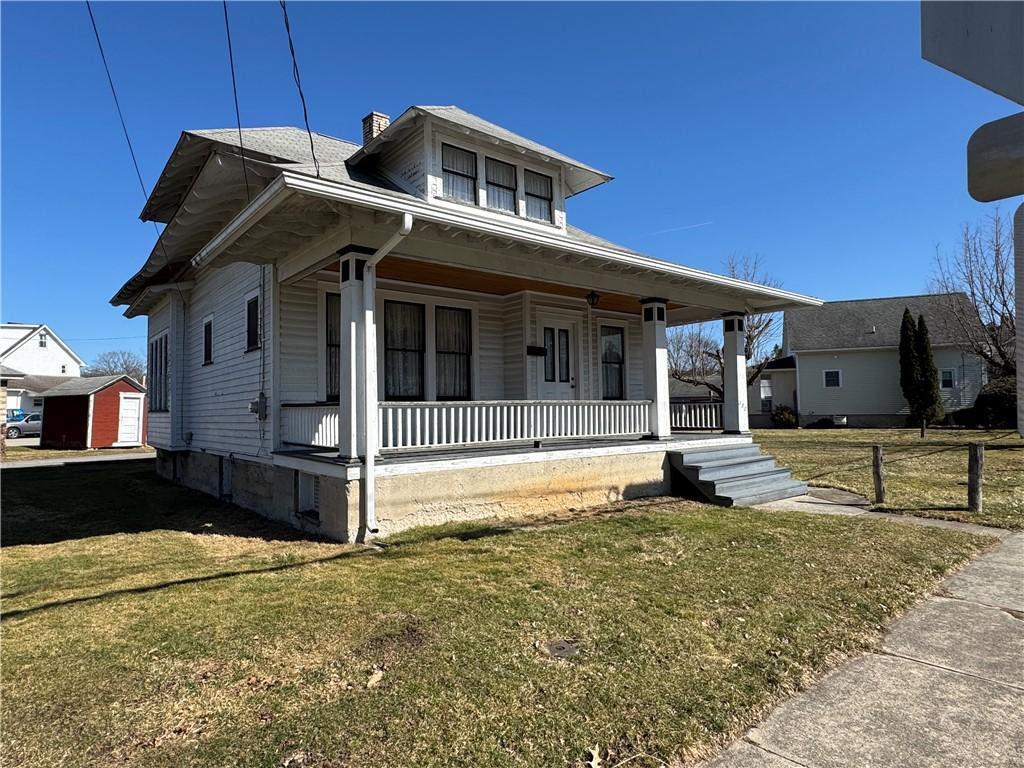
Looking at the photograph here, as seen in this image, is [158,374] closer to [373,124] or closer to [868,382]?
[373,124]

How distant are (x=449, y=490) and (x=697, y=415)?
7.63 meters

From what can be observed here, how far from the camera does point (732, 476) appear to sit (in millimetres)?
9656

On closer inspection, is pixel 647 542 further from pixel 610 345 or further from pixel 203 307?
pixel 203 307

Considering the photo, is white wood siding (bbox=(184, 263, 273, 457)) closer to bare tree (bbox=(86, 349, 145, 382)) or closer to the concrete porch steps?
the concrete porch steps

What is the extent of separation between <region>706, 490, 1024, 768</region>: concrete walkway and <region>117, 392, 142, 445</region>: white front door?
30242 millimetres

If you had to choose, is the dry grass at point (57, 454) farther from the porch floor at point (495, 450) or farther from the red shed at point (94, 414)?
the porch floor at point (495, 450)

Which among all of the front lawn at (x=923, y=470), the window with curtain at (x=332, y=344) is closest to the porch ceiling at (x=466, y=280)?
the window with curtain at (x=332, y=344)

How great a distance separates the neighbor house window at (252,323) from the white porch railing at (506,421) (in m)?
2.50

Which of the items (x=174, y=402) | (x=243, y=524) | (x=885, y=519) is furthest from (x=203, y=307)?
(x=885, y=519)

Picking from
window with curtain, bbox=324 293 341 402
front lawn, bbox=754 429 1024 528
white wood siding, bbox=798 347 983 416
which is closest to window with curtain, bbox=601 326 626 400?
front lawn, bbox=754 429 1024 528

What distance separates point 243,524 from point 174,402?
5.74 m

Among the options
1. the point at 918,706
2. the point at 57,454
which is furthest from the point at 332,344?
the point at 57,454

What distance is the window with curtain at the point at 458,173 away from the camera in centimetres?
994

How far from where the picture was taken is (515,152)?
10602mm
